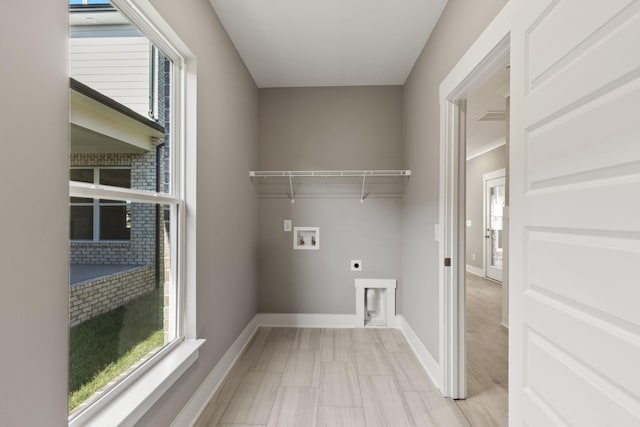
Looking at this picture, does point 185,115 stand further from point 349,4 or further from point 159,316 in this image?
point 349,4

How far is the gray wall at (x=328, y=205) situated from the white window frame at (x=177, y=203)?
1389 millimetres

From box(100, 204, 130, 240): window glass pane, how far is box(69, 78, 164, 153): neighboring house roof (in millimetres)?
237

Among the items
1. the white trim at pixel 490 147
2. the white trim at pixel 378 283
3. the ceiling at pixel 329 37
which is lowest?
the white trim at pixel 378 283

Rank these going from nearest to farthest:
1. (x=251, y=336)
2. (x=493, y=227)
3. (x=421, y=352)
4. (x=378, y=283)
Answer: (x=421, y=352) < (x=251, y=336) < (x=378, y=283) < (x=493, y=227)

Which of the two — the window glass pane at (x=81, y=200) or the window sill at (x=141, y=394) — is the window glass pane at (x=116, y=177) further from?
the window sill at (x=141, y=394)

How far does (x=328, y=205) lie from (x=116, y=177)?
2.07 metres

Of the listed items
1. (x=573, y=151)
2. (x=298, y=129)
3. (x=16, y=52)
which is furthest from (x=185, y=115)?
(x=573, y=151)

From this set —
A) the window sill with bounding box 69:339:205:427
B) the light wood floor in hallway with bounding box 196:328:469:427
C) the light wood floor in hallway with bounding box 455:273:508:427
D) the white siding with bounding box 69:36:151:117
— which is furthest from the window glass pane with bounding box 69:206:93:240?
the light wood floor in hallway with bounding box 455:273:508:427

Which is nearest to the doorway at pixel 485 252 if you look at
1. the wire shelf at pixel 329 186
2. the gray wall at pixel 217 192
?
the wire shelf at pixel 329 186

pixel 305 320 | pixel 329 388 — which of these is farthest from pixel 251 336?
pixel 329 388

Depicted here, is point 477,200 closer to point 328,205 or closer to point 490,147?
point 490,147

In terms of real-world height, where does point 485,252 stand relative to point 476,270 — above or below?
above

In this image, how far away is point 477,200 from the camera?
612cm

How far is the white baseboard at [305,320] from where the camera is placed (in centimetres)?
302
